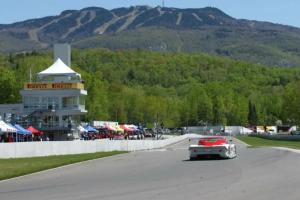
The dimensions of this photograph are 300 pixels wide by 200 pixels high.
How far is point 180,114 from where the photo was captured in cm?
18838

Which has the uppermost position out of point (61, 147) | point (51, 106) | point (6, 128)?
point (51, 106)

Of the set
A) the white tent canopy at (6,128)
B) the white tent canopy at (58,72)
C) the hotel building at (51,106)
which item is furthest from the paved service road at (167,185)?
the white tent canopy at (58,72)

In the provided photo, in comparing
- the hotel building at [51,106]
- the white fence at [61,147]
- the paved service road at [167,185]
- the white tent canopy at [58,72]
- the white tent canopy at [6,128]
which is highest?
the white tent canopy at [58,72]

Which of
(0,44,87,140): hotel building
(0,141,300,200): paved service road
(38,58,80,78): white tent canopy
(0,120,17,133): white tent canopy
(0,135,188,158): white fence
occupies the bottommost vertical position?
(0,141,300,200): paved service road

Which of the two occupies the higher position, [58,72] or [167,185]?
[58,72]

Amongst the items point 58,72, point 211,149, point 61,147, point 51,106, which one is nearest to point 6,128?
point 61,147

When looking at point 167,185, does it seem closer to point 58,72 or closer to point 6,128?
point 6,128

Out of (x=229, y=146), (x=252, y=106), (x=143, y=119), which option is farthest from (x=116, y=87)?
(x=229, y=146)

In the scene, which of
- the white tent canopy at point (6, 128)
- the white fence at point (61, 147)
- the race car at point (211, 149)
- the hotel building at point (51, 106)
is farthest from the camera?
the hotel building at point (51, 106)

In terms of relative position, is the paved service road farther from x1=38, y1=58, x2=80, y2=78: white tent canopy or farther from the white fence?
x1=38, y1=58, x2=80, y2=78: white tent canopy

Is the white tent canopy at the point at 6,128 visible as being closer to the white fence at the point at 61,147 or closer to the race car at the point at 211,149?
the white fence at the point at 61,147

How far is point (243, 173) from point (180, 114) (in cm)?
16500

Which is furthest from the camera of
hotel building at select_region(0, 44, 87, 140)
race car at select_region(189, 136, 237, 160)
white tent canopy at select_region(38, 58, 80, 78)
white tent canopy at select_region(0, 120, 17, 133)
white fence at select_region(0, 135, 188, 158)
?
white tent canopy at select_region(38, 58, 80, 78)

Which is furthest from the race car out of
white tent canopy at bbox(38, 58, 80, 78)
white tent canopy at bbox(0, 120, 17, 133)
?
white tent canopy at bbox(38, 58, 80, 78)
